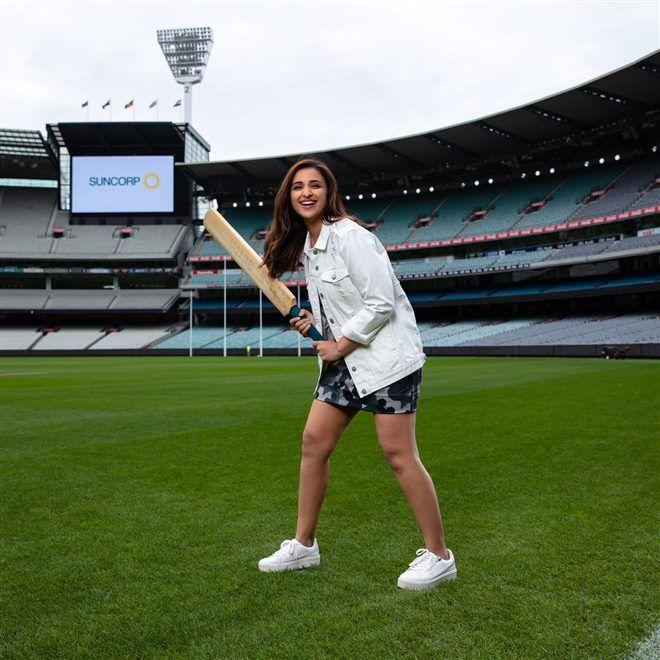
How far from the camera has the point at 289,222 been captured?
3.91 meters

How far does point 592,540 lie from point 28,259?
7331 centimetres

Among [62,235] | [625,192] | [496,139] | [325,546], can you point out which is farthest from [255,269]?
[62,235]

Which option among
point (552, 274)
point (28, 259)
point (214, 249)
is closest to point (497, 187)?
point (552, 274)

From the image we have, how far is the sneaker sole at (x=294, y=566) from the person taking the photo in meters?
3.64

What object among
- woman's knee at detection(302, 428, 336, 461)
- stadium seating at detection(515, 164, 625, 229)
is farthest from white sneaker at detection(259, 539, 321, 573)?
stadium seating at detection(515, 164, 625, 229)

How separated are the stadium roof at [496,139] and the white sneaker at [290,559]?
144ft

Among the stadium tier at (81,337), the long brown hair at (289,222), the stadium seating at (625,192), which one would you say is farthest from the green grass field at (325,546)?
the stadium tier at (81,337)

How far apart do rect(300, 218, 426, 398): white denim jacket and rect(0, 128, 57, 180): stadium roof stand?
7093cm

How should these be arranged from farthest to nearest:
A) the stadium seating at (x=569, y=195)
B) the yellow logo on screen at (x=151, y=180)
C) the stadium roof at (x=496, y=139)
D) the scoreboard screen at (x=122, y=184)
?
the yellow logo on screen at (x=151, y=180)
the scoreboard screen at (x=122, y=184)
the stadium seating at (x=569, y=195)
the stadium roof at (x=496, y=139)

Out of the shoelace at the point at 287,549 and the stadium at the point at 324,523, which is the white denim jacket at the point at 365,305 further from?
the shoelace at the point at 287,549

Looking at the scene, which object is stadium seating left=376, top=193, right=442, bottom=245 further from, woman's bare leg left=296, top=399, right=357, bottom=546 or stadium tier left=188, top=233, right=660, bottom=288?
woman's bare leg left=296, top=399, right=357, bottom=546

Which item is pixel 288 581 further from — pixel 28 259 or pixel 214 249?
pixel 28 259

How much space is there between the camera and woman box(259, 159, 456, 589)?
3.48m

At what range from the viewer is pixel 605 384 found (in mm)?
17062
